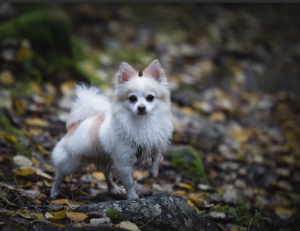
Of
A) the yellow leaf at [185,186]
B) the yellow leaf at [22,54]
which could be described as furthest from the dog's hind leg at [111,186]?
the yellow leaf at [22,54]

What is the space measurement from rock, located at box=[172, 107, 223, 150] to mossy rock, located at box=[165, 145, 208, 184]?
2.19ft

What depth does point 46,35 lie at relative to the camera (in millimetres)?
5680

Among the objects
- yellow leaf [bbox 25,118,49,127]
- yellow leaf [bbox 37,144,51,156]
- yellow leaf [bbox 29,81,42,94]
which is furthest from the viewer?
yellow leaf [bbox 29,81,42,94]

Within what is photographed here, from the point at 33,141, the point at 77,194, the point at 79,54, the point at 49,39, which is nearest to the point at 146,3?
the point at 79,54

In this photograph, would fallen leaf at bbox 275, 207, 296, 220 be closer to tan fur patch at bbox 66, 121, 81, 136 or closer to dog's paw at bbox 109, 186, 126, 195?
dog's paw at bbox 109, 186, 126, 195

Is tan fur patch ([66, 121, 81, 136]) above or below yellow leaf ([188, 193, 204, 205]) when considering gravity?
above

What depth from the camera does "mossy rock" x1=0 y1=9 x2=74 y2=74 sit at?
5508 mm

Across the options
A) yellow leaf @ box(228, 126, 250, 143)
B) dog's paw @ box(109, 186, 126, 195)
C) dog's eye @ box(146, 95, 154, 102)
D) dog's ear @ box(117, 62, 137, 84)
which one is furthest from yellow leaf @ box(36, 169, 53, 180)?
yellow leaf @ box(228, 126, 250, 143)

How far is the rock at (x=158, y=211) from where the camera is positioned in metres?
2.52

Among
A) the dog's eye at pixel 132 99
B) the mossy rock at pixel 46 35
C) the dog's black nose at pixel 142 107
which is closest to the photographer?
the dog's black nose at pixel 142 107

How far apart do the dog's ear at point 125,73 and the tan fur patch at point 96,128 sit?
427 mm

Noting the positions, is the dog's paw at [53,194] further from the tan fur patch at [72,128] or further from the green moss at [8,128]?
the green moss at [8,128]

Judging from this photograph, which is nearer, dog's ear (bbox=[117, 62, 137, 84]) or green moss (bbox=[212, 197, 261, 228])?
dog's ear (bbox=[117, 62, 137, 84])

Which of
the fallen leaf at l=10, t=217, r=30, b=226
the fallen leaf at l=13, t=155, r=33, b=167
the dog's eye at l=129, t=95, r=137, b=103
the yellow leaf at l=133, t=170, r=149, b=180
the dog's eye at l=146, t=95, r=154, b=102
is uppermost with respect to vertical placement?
the dog's eye at l=146, t=95, r=154, b=102
